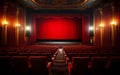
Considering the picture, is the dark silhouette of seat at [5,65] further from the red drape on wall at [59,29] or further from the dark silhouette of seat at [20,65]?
the red drape on wall at [59,29]

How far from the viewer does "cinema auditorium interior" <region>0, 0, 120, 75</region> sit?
12.4 ft

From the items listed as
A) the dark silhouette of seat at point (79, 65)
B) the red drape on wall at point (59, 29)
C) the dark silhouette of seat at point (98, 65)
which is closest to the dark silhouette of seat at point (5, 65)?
the dark silhouette of seat at point (79, 65)

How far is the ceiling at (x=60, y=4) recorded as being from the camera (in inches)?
571

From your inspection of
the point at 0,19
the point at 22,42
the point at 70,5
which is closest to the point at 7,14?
the point at 0,19

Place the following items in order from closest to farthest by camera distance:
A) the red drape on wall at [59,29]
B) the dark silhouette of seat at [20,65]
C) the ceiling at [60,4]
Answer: the dark silhouette of seat at [20,65] < the ceiling at [60,4] < the red drape on wall at [59,29]

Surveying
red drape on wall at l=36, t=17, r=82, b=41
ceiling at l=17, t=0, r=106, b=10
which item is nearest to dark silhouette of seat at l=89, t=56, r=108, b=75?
ceiling at l=17, t=0, r=106, b=10

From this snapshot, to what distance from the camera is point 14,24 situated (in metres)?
13.7

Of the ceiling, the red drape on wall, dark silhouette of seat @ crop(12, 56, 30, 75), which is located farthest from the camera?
the red drape on wall

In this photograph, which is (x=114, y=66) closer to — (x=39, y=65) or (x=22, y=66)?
(x=39, y=65)

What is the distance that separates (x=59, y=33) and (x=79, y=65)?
17968 millimetres

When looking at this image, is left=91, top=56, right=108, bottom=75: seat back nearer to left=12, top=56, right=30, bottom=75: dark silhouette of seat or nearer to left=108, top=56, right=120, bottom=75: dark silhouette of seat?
left=108, top=56, right=120, bottom=75: dark silhouette of seat

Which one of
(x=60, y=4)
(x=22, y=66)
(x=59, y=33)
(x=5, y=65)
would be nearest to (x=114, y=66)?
(x=22, y=66)

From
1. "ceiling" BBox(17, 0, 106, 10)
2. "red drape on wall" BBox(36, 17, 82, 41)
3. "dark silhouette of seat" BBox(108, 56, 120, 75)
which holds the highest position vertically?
"ceiling" BBox(17, 0, 106, 10)

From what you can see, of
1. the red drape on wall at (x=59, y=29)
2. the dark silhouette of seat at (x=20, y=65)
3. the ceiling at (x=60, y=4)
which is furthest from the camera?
the red drape on wall at (x=59, y=29)
